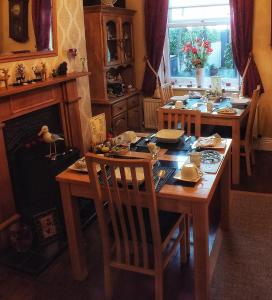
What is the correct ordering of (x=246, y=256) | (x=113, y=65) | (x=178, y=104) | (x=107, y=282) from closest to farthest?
(x=107, y=282) < (x=246, y=256) < (x=178, y=104) < (x=113, y=65)

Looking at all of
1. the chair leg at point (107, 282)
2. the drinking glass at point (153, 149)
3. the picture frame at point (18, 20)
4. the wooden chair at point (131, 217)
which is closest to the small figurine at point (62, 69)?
the picture frame at point (18, 20)

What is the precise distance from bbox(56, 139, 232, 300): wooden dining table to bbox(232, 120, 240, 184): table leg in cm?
100

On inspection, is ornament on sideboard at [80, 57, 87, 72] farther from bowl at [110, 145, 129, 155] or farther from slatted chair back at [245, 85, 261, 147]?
slatted chair back at [245, 85, 261, 147]

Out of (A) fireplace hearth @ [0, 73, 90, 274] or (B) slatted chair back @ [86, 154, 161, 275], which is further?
(A) fireplace hearth @ [0, 73, 90, 274]

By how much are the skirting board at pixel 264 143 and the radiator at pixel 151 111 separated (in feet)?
4.58

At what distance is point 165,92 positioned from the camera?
459 centimetres

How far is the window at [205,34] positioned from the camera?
463cm

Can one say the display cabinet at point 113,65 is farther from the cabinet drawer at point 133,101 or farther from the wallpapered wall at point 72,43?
the wallpapered wall at point 72,43

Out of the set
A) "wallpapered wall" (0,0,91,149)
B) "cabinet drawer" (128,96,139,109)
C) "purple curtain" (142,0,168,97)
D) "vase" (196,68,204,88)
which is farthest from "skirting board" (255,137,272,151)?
"wallpapered wall" (0,0,91,149)

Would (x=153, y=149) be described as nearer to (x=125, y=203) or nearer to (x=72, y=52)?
(x=125, y=203)

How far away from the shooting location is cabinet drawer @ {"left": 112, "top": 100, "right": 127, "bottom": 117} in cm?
453

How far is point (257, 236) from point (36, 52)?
7.54 feet

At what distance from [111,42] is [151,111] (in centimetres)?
110

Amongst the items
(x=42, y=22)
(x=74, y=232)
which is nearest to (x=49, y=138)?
(x=74, y=232)
